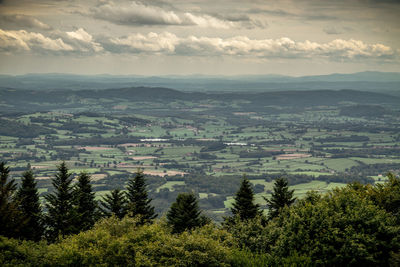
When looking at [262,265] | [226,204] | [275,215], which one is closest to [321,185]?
[226,204]

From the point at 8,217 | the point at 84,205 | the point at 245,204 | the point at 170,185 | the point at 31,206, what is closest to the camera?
the point at 8,217

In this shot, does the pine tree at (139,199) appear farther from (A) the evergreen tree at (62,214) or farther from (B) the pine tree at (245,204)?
(B) the pine tree at (245,204)

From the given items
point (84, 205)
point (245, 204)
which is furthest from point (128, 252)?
point (245, 204)

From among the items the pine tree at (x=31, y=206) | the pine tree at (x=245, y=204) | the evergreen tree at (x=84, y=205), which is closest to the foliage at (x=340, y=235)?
the pine tree at (x=245, y=204)

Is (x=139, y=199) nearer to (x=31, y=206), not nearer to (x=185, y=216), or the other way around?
(x=185, y=216)

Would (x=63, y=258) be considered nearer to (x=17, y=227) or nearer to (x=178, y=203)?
(x=17, y=227)

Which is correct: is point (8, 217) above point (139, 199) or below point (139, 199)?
above

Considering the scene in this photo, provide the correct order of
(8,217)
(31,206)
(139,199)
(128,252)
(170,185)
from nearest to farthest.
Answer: (128,252) < (8,217) < (31,206) < (139,199) < (170,185)

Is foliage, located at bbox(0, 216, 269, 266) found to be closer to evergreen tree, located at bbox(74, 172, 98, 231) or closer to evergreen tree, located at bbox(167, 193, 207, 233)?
evergreen tree, located at bbox(74, 172, 98, 231)
